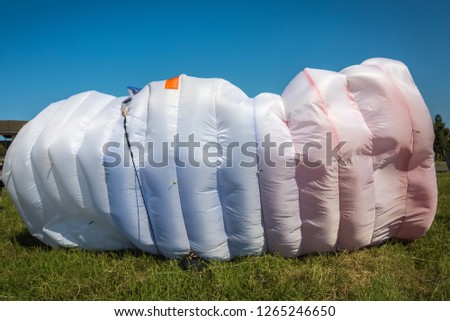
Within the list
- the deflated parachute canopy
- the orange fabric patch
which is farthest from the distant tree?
the orange fabric patch

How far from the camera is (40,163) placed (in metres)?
2.75

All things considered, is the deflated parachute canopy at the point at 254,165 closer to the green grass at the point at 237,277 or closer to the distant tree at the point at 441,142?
the green grass at the point at 237,277

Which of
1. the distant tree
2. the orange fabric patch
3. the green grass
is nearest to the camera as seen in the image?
the green grass

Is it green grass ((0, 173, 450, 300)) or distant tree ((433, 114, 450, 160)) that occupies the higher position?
green grass ((0, 173, 450, 300))

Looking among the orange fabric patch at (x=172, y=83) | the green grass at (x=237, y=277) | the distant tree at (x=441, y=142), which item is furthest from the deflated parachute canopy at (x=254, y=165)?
the distant tree at (x=441, y=142)

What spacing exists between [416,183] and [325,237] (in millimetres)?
780

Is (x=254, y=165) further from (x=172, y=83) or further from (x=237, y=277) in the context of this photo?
(x=172, y=83)

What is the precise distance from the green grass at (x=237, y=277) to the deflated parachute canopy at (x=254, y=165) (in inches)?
5.0

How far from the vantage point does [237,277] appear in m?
2.30

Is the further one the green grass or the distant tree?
the distant tree

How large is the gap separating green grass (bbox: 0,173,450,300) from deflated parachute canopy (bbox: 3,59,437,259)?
13 centimetres

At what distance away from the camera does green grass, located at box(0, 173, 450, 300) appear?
2.17m

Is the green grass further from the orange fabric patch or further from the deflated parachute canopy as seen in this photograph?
the orange fabric patch
